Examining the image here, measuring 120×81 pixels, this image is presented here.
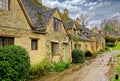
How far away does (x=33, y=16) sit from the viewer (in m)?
20.1

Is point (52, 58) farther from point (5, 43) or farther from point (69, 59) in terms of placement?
point (5, 43)

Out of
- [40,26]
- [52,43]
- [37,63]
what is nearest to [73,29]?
[52,43]

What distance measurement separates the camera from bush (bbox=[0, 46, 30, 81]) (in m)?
11.1

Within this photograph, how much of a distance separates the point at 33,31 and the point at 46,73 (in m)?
4.10

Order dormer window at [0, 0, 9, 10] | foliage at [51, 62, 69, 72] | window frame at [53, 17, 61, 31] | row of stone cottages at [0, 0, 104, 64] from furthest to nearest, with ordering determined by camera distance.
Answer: window frame at [53, 17, 61, 31] < foliage at [51, 62, 69, 72] < row of stone cottages at [0, 0, 104, 64] < dormer window at [0, 0, 9, 10]

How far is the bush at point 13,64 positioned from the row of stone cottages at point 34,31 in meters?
2.26

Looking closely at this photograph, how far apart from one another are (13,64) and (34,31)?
19.5 ft

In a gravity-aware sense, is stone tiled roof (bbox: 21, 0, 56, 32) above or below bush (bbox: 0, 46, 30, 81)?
above

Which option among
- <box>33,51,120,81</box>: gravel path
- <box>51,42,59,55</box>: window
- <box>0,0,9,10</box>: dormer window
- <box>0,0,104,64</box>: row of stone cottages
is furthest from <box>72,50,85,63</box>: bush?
<box>0,0,9,10</box>: dormer window

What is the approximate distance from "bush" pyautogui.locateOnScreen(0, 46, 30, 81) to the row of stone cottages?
7.43ft

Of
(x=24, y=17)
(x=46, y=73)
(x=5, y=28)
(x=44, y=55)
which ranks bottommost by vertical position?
(x=46, y=73)

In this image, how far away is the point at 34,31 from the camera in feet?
55.4

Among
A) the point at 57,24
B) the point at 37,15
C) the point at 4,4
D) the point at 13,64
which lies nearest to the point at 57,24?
the point at 57,24

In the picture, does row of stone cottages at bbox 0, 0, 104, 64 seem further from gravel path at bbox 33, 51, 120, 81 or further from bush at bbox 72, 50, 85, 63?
gravel path at bbox 33, 51, 120, 81
